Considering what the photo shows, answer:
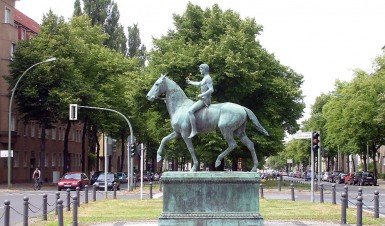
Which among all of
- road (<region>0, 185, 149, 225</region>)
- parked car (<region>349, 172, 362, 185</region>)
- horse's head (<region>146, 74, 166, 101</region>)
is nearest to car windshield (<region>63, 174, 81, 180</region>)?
road (<region>0, 185, 149, 225</region>)

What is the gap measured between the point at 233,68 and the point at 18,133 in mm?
27683

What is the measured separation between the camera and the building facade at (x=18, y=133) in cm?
5916

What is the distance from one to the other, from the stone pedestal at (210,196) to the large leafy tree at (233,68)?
29.5 meters

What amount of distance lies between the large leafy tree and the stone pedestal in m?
29.5

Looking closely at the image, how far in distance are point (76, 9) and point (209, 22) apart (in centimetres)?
3075

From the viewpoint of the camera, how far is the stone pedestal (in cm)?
1745

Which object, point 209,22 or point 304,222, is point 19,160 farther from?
point 304,222

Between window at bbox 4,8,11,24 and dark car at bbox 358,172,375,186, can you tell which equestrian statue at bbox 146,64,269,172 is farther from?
dark car at bbox 358,172,375,186

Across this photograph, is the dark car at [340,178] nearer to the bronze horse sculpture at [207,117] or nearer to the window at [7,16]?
the window at [7,16]

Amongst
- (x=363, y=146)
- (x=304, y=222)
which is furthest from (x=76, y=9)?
(x=304, y=222)

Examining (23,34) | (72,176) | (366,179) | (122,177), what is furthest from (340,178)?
(23,34)

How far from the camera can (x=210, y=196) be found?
57.4 ft

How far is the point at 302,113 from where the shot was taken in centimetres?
5381

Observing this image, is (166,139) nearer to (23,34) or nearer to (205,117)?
(205,117)
